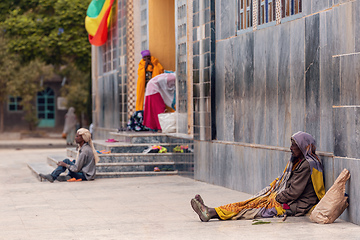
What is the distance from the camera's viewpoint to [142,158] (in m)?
13.8

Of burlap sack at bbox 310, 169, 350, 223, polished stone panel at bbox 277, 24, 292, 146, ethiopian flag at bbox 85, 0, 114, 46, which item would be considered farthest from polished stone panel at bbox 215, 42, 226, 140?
ethiopian flag at bbox 85, 0, 114, 46

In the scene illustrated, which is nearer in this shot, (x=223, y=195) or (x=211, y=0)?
(x=223, y=195)

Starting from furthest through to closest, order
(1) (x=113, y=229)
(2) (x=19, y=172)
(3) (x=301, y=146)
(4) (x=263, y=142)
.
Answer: (2) (x=19, y=172), (4) (x=263, y=142), (3) (x=301, y=146), (1) (x=113, y=229)

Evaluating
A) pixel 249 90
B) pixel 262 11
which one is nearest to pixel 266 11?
pixel 262 11

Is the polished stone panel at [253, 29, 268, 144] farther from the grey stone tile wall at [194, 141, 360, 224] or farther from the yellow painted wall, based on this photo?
the yellow painted wall

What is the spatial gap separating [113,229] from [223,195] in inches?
128

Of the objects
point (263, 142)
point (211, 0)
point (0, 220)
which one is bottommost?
point (0, 220)

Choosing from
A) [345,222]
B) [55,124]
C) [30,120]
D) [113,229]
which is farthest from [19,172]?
[55,124]

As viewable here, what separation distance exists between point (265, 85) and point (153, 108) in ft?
19.3

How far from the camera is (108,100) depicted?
20.0 m

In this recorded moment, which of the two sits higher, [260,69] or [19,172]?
[260,69]

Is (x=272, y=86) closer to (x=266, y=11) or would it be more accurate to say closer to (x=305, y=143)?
(x=266, y=11)

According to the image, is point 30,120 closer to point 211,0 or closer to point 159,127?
→ point 159,127

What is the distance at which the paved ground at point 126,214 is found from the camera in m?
6.96
